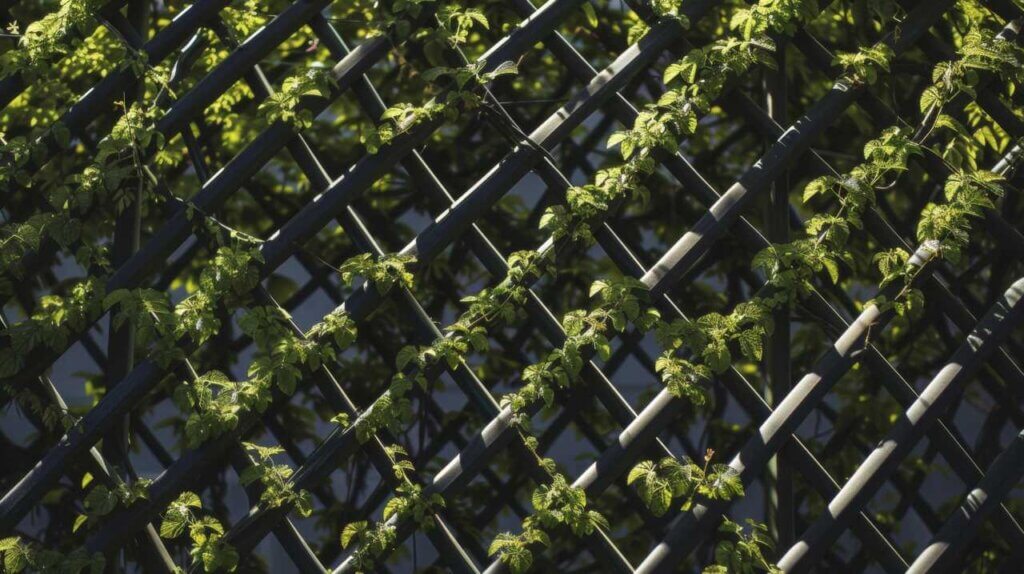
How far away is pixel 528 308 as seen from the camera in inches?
105

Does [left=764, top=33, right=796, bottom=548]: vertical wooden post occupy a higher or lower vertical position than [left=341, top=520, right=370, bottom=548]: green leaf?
lower

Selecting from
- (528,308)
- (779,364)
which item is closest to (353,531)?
(528,308)

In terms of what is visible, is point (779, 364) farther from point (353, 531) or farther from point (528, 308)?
point (353, 531)

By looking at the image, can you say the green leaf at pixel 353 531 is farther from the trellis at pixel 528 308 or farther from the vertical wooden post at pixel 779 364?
the vertical wooden post at pixel 779 364

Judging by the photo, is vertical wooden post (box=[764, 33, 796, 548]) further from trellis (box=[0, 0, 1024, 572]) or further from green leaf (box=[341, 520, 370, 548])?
green leaf (box=[341, 520, 370, 548])

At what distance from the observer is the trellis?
2.61m

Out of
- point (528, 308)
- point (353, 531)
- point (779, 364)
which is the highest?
point (528, 308)

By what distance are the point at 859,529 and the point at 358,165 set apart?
150 centimetres

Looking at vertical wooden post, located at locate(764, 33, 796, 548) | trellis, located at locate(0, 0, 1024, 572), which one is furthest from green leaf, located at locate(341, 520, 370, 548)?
vertical wooden post, located at locate(764, 33, 796, 548)

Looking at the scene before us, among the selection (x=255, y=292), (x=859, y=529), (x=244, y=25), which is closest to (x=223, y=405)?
(x=255, y=292)

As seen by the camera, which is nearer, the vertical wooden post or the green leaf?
the green leaf

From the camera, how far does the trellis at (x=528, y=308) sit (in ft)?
8.55

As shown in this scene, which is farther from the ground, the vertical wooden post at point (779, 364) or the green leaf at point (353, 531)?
the green leaf at point (353, 531)

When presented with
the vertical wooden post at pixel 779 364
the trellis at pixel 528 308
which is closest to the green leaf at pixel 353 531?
the trellis at pixel 528 308
